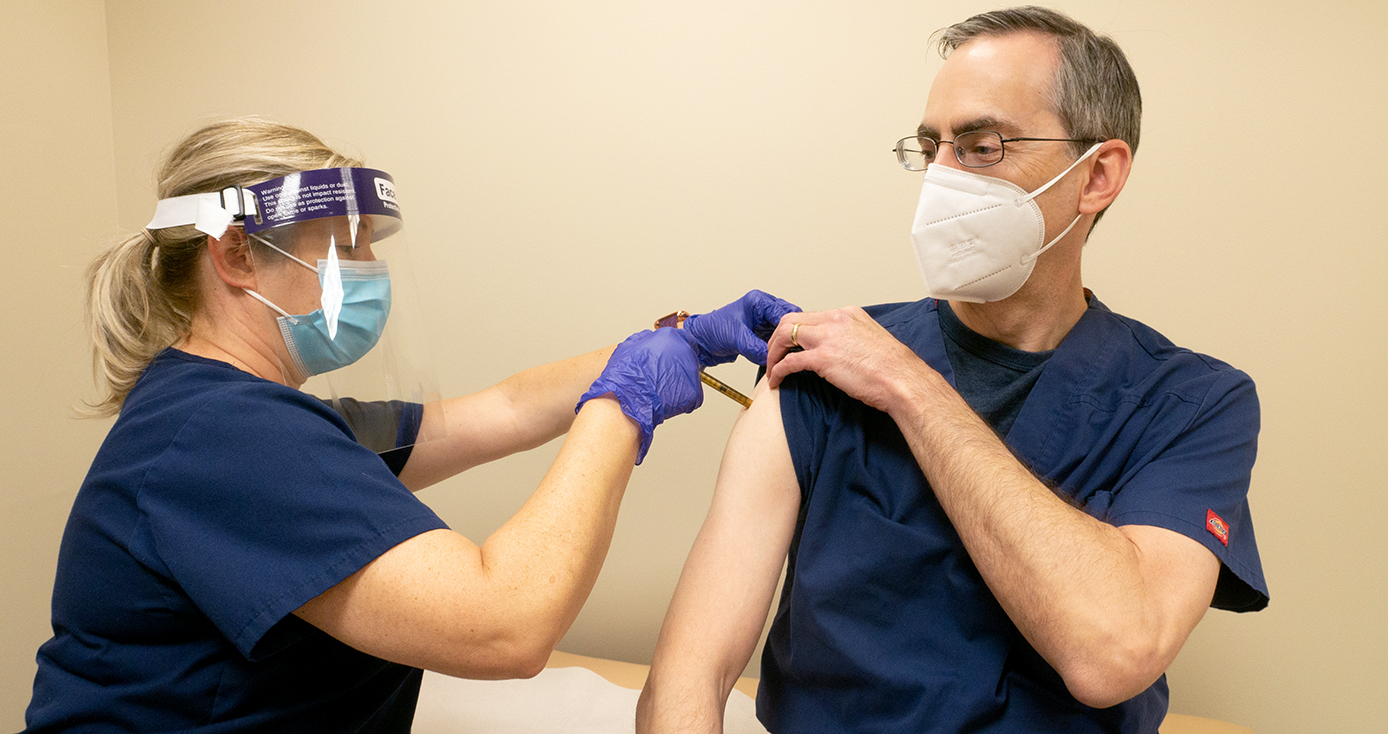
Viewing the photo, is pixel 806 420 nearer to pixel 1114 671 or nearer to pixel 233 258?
pixel 1114 671

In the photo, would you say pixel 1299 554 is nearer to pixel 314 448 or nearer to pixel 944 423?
pixel 944 423

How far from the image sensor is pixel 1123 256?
185 centimetres

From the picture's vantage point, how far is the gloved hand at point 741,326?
1.51 meters

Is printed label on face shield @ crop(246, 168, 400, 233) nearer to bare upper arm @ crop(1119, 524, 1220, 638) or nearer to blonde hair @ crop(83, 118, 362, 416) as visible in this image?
blonde hair @ crop(83, 118, 362, 416)

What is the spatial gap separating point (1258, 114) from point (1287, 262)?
318 mm

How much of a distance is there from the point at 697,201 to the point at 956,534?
3.55ft

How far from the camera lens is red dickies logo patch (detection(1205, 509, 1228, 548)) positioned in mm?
1099

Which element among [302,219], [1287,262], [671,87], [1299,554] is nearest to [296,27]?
[671,87]

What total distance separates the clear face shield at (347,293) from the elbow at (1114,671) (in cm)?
104

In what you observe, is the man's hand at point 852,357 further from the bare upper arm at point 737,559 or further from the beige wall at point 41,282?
the beige wall at point 41,282

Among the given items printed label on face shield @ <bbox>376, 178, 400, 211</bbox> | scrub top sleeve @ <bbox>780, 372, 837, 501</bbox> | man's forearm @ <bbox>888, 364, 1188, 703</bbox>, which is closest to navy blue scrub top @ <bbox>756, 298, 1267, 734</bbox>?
scrub top sleeve @ <bbox>780, 372, 837, 501</bbox>

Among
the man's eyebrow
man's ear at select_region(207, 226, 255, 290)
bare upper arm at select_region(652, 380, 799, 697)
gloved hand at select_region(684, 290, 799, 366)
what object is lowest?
bare upper arm at select_region(652, 380, 799, 697)

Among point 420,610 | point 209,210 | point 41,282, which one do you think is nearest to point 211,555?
point 420,610

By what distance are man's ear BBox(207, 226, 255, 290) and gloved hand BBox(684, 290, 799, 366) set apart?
725 mm
